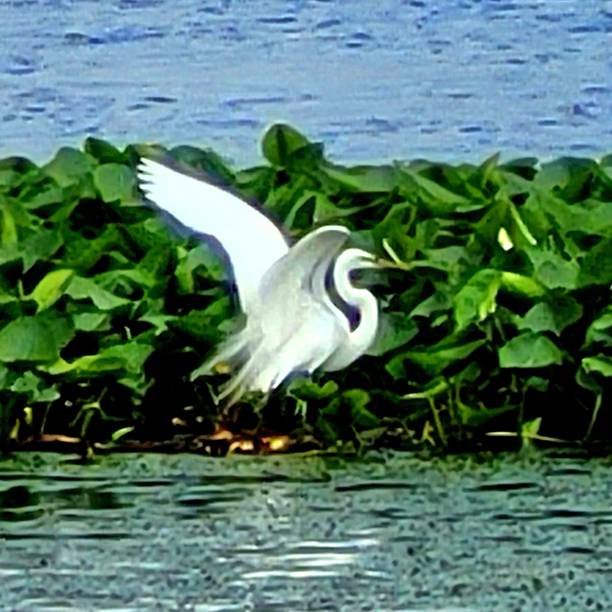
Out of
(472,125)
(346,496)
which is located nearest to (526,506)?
(346,496)

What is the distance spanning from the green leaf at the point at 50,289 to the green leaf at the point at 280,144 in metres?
0.83

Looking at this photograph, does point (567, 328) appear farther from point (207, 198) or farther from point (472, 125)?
point (472, 125)

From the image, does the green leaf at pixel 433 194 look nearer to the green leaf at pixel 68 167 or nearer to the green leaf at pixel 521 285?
the green leaf at pixel 521 285

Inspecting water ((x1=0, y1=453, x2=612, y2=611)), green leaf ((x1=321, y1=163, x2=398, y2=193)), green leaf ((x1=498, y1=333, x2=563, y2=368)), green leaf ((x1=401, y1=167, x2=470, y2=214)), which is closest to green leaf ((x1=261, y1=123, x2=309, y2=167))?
green leaf ((x1=321, y1=163, x2=398, y2=193))

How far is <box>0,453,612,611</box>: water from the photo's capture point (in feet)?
21.5

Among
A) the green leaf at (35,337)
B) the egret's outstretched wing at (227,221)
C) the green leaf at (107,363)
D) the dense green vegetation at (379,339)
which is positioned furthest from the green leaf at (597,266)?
the green leaf at (35,337)

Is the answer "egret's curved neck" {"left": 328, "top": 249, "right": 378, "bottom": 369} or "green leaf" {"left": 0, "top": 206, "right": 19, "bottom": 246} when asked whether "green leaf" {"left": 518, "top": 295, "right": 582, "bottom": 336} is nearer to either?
"egret's curved neck" {"left": 328, "top": 249, "right": 378, "bottom": 369}

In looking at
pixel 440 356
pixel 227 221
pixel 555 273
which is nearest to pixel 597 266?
pixel 555 273

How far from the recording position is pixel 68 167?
27.6 ft

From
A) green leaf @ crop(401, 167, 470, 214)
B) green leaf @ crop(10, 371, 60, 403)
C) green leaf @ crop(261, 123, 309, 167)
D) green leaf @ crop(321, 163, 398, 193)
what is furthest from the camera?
green leaf @ crop(261, 123, 309, 167)

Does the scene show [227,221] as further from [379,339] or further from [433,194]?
[433,194]

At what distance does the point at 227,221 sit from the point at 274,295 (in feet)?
0.65

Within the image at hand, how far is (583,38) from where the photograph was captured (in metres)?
9.38

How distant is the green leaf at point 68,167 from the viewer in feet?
27.4
